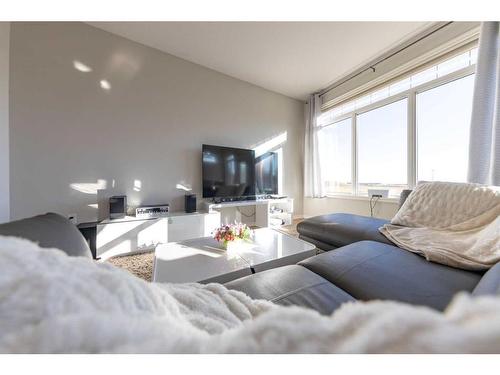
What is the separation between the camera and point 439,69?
1.98m

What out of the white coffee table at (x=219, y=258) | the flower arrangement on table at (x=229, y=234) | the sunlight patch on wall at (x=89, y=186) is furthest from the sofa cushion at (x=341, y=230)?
the sunlight patch on wall at (x=89, y=186)

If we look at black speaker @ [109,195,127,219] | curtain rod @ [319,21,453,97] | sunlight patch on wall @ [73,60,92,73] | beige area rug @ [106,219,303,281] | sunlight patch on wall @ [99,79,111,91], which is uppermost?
curtain rod @ [319,21,453,97]

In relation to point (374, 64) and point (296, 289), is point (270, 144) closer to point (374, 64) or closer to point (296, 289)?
point (374, 64)

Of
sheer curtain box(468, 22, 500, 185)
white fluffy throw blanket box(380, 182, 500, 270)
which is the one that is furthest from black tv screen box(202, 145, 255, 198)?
sheer curtain box(468, 22, 500, 185)

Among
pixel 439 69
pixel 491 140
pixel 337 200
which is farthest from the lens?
pixel 337 200

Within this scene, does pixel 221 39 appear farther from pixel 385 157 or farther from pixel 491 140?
pixel 491 140

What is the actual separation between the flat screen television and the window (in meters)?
0.87

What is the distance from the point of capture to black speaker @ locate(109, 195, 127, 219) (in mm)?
1949

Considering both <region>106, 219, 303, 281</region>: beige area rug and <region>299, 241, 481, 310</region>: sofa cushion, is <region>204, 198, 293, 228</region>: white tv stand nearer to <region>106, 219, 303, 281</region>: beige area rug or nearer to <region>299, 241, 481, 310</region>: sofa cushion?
<region>106, 219, 303, 281</region>: beige area rug

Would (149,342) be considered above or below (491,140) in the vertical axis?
below

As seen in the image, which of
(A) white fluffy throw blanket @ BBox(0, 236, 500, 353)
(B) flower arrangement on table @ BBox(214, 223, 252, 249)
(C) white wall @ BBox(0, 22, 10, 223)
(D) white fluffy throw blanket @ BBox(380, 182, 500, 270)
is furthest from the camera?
(C) white wall @ BBox(0, 22, 10, 223)
